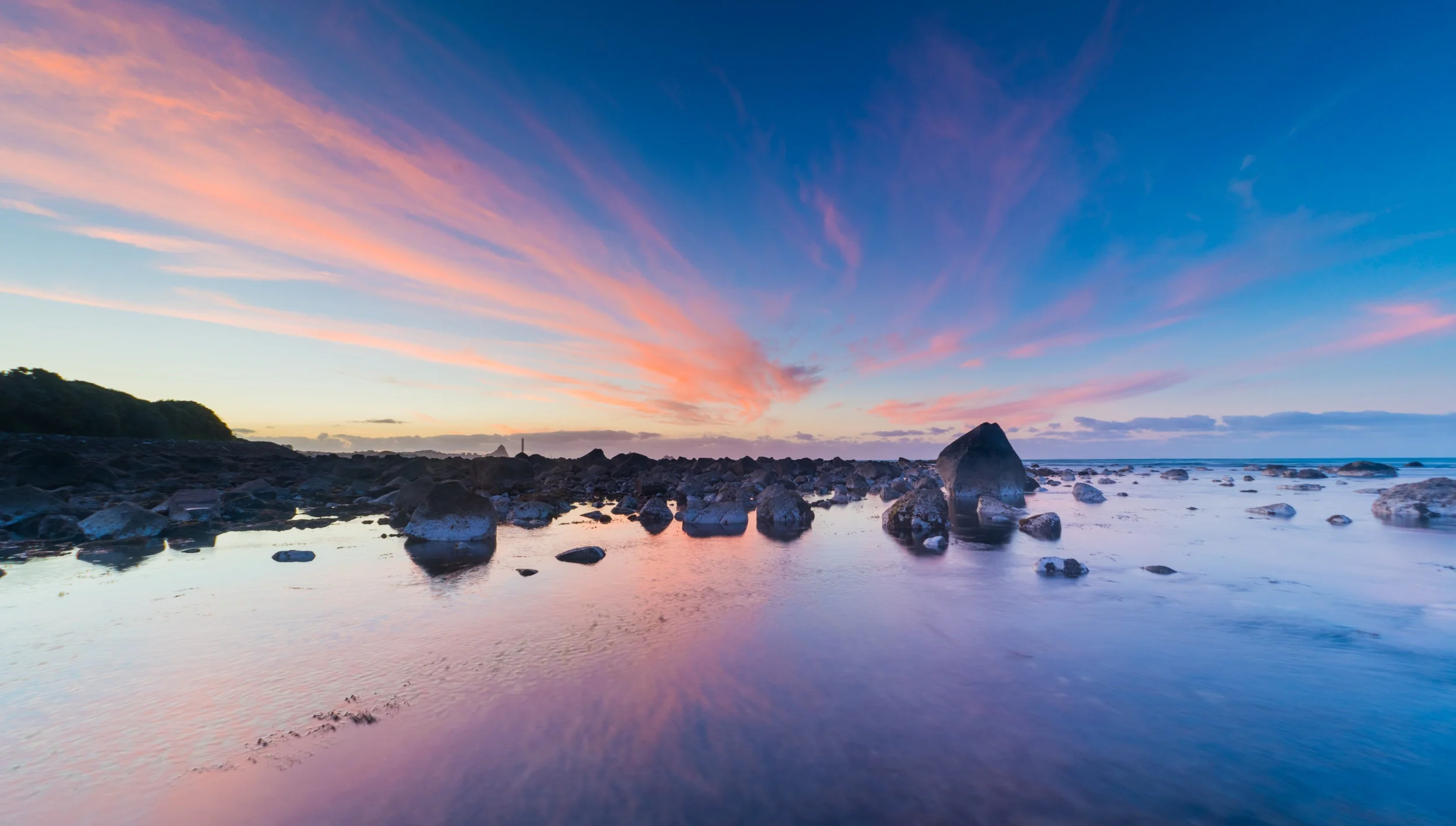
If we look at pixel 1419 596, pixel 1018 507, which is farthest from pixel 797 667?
pixel 1018 507

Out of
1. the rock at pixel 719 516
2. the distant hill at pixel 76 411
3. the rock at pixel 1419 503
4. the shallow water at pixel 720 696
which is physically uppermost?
the distant hill at pixel 76 411

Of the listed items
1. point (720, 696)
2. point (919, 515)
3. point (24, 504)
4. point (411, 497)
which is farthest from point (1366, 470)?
point (24, 504)

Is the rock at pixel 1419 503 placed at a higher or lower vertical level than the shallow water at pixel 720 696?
higher

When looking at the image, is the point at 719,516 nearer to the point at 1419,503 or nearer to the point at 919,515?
the point at 919,515

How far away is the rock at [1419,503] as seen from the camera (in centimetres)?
2392

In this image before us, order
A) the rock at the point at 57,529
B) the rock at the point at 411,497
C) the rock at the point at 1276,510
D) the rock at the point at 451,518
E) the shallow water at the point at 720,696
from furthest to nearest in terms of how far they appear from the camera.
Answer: the rock at the point at 1276,510 < the rock at the point at 411,497 < the rock at the point at 451,518 < the rock at the point at 57,529 < the shallow water at the point at 720,696

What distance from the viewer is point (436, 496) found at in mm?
19219

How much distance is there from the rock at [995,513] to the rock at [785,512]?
8551 millimetres

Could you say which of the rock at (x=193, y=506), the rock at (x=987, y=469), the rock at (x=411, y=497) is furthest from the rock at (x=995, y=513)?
the rock at (x=193, y=506)

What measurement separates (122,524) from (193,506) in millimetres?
6406

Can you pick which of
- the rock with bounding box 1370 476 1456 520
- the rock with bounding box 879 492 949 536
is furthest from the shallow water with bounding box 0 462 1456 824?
the rock with bounding box 1370 476 1456 520

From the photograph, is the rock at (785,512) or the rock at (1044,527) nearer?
the rock at (1044,527)

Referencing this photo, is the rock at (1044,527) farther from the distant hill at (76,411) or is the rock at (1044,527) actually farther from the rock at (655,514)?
the distant hill at (76,411)

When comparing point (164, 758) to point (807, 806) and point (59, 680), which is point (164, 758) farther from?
point (807, 806)
